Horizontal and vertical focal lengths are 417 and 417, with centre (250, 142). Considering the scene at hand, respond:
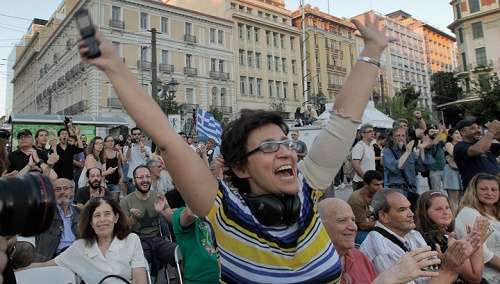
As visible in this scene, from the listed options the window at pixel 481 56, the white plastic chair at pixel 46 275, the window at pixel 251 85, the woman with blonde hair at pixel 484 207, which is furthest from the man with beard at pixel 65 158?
the window at pixel 481 56

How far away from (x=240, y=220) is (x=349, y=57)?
213 ft

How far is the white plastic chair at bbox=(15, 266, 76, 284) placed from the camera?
3.50 metres

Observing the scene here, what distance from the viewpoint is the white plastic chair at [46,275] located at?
3.50 metres

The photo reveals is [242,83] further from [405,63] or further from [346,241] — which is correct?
[346,241]

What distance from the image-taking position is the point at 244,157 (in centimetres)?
172

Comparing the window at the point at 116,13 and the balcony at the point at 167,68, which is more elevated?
the window at the point at 116,13

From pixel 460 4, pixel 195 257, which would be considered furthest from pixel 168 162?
pixel 460 4

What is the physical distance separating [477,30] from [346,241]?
6057 cm

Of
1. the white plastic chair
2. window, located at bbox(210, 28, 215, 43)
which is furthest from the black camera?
window, located at bbox(210, 28, 215, 43)

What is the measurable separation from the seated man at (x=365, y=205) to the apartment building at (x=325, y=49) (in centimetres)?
5036

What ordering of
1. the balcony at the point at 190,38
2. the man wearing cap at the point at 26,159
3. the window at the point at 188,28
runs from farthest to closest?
1. the window at the point at 188,28
2. the balcony at the point at 190,38
3. the man wearing cap at the point at 26,159

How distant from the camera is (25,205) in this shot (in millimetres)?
1271

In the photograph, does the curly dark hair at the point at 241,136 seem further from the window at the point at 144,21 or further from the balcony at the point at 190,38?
the balcony at the point at 190,38

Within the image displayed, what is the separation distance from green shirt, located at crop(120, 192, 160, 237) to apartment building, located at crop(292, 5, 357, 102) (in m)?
50.6
